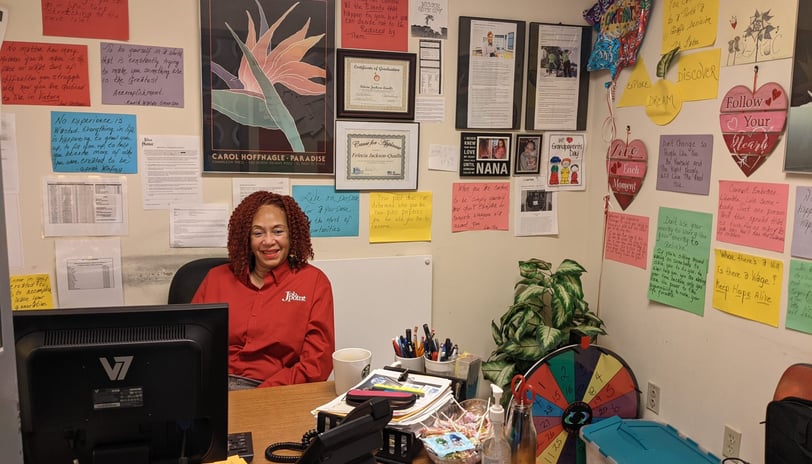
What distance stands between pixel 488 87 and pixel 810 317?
5.36 feet

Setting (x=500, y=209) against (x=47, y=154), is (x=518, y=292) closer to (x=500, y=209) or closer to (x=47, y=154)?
(x=500, y=209)

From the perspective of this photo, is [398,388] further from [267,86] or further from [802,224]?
[267,86]

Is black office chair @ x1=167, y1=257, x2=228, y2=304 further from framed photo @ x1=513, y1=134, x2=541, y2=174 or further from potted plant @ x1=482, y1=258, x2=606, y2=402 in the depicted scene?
framed photo @ x1=513, y1=134, x2=541, y2=174

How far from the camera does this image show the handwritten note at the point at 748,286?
78.5 inches

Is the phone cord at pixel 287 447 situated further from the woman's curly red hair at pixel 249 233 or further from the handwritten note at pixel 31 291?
the handwritten note at pixel 31 291

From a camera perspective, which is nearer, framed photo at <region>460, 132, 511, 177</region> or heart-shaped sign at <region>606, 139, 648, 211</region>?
heart-shaped sign at <region>606, 139, 648, 211</region>

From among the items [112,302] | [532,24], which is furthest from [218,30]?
[532,24]

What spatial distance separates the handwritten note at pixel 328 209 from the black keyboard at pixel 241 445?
133 centimetres

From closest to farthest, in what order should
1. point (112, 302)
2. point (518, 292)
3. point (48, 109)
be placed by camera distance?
1. point (48, 109)
2. point (112, 302)
3. point (518, 292)

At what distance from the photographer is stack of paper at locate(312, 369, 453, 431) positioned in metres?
1.41

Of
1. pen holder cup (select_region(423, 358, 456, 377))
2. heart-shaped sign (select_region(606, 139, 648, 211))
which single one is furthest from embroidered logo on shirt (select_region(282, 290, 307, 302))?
heart-shaped sign (select_region(606, 139, 648, 211))

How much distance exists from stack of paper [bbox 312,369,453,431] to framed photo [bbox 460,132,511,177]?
1.42 meters

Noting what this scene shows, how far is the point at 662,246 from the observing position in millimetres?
2508

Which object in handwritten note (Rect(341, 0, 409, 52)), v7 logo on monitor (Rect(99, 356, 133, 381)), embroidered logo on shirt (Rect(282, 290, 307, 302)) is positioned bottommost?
embroidered logo on shirt (Rect(282, 290, 307, 302))
